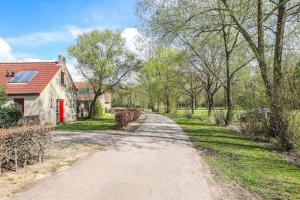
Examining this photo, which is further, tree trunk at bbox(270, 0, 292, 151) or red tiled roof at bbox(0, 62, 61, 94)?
red tiled roof at bbox(0, 62, 61, 94)

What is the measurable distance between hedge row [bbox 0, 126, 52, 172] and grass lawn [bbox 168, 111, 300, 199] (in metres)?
5.57

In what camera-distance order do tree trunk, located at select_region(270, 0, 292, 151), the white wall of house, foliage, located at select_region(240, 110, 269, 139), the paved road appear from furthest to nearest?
the white wall of house, foliage, located at select_region(240, 110, 269, 139), tree trunk, located at select_region(270, 0, 292, 151), the paved road

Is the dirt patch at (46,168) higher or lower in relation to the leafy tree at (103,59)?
lower

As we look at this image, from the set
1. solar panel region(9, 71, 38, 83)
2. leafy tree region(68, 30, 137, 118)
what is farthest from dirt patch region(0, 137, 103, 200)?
leafy tree region(68, 30, 137, 118)

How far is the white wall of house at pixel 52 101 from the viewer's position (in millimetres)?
29688

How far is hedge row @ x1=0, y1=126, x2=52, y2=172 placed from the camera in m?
10.1

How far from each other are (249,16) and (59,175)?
1689 cm

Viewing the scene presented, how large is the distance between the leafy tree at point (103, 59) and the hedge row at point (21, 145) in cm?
3254

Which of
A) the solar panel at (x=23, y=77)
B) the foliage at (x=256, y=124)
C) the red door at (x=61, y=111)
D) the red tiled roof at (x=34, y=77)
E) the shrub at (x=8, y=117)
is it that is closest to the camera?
the foliage at (x=256, y=124)

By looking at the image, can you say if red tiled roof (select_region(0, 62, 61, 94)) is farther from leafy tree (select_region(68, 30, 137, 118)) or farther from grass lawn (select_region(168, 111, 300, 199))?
grass lawn (select_region(168, 111, 300, 199))

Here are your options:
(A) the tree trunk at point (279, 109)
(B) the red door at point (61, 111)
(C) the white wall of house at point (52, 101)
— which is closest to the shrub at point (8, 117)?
(C) the white wall of house at point (52, 101)

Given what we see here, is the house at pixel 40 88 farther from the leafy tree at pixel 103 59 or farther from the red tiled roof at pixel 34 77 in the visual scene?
the leafy tree at pixel 103 59

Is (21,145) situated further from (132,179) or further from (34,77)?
(34,77)

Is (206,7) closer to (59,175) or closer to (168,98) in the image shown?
(59,175)
